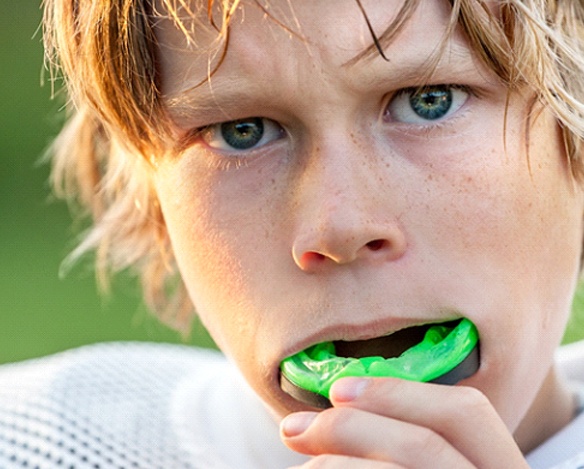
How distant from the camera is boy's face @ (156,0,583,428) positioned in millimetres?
1060

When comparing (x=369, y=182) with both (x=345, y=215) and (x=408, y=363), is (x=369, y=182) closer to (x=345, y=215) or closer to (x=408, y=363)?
(x=345, y=215)

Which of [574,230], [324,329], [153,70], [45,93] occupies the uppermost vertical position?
[45,93]

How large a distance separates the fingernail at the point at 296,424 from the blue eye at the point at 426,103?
0.34m

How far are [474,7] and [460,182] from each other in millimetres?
180

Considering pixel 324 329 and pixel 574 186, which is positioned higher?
pixel 574 186

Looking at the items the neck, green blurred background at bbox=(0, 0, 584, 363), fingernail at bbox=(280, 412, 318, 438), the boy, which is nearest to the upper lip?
the boy

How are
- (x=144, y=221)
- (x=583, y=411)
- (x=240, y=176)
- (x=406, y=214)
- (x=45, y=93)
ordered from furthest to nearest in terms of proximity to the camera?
(x=45, y=93)
(x=144, y=221)
(x=583, y=411)
(x=240, y=176)
(x=406, y=214)

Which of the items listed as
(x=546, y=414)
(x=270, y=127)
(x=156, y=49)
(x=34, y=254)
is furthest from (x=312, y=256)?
(x=34, y=254)

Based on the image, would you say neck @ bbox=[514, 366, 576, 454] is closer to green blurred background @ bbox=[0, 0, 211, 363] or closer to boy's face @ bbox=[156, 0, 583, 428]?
boy's face @ bbox=[156, 0, 583, 428]

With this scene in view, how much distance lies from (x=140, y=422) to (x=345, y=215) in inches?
22.4

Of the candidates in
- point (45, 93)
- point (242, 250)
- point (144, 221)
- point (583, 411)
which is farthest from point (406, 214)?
point (45, 93)

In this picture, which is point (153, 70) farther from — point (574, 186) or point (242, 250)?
point (574, 186)

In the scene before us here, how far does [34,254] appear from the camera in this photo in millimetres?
4590

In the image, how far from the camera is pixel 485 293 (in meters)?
1.08
